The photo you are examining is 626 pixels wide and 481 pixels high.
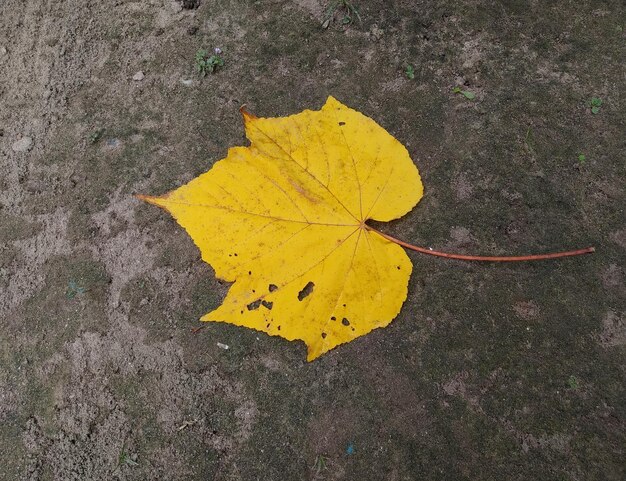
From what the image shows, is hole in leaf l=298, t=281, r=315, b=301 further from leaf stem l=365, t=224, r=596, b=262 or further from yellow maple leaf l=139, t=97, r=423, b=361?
leaf stem l=365, t=224, r=596, b=262

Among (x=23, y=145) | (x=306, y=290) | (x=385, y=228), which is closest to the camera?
(x=306, y=290)

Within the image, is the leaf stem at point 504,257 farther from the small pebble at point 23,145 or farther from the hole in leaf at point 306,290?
the small pebble at point 23,145

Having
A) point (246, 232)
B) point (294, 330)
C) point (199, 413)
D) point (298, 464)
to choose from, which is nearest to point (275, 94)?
point (246, 232)

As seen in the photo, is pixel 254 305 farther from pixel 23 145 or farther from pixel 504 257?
pixel 23 145

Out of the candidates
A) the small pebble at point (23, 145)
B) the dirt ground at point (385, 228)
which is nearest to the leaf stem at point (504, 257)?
the dirt ground at point (385, 228)

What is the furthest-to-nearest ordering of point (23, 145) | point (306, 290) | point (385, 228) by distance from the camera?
point (23, 145) < point (385, 228) < point (306, 290)

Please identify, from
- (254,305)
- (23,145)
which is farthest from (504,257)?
(23,145)

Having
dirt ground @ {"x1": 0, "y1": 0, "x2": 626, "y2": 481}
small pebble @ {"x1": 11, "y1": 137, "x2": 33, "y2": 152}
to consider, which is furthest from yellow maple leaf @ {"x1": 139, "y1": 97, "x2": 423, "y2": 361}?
small pebble @ {"x1": 11, "y1": 137, "x2": 33, "y2": 152}
